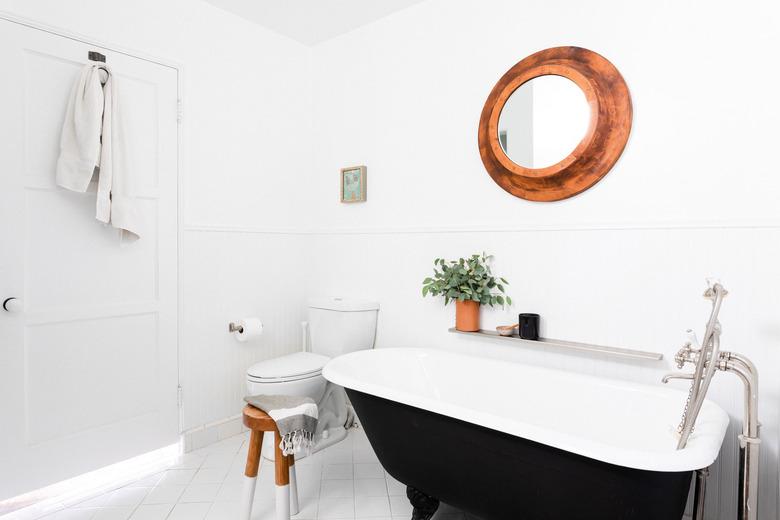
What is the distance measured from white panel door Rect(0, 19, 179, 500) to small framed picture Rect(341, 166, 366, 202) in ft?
3.21

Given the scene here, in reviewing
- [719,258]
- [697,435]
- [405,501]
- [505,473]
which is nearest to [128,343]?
[405,501]

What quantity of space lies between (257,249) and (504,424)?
198 cm

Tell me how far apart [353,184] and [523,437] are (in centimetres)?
196

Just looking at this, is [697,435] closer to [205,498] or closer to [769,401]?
[769,401]

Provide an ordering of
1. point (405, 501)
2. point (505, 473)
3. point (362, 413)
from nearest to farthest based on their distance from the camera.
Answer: point (505, 473)
point (362, 413)
point (405, 501)

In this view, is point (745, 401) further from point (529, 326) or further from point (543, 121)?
point (543, 121)

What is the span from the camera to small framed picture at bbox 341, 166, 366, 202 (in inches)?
112

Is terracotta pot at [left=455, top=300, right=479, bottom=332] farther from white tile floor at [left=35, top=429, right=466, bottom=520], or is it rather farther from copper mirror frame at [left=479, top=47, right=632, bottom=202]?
white tile floor at [left=35, top=429, right=466, bottom=520]

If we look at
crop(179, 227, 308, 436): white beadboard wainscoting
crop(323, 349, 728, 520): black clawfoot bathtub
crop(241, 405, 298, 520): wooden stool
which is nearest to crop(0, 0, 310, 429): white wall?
crop(179, 227, 308, 436): white beadboard wainscoting

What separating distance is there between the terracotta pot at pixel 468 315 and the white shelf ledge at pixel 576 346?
1.2 inches

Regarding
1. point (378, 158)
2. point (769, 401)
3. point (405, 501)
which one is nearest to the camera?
point (769, 401)

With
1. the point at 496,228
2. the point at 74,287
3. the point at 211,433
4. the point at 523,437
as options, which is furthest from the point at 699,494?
the point at 74,287

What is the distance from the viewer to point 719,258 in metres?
1.75

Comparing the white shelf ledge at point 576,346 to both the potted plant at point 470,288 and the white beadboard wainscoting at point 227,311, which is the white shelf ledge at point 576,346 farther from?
the white beadboard wainscoting at point 227,311
